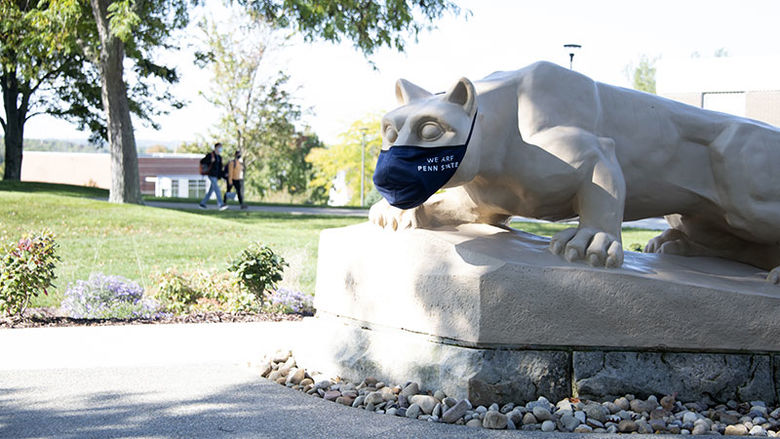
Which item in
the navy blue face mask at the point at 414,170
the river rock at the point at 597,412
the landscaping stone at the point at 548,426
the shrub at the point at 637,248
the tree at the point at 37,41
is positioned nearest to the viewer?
the landscaping stone at the point at 548,426

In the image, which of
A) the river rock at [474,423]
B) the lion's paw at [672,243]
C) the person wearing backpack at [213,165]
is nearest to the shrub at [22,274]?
the river rock at [474,423]

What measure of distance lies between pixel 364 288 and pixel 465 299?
2.97 ft

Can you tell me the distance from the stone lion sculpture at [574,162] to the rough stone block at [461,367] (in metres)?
0.71

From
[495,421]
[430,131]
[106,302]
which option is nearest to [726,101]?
[106,302]

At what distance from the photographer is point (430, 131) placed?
15.0 ft

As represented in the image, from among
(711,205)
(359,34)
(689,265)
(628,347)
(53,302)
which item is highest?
(359,34)

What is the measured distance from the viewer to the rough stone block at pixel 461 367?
14.6 feet

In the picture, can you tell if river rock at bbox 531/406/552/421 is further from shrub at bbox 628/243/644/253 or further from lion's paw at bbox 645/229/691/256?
shrub at bbox 628/243/644/253

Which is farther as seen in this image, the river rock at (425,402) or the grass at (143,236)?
the grass at (143,236)

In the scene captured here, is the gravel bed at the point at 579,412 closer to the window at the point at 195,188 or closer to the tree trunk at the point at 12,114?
the tree trunk at the point at 12,114

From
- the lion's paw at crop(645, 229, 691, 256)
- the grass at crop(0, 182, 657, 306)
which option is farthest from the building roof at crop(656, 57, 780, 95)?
the lion's paw at crop(645, 229, 691, 256)

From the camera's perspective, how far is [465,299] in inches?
177

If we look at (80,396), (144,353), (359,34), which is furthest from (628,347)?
(359,34)

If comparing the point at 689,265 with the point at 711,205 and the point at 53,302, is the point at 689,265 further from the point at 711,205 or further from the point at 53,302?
the point at 53,302
